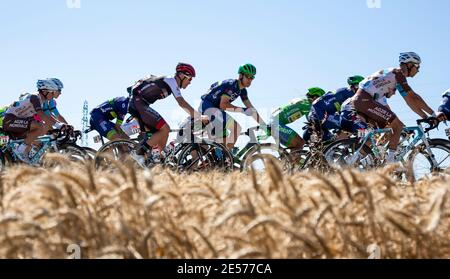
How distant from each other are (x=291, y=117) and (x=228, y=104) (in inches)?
71.6

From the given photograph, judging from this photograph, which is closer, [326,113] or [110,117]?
[326,113]

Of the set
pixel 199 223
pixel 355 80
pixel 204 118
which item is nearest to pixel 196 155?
pixel 204 118

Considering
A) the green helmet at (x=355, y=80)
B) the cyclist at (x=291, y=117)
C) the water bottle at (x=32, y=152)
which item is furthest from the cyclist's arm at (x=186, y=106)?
the green helmet at (x=355, y=80)

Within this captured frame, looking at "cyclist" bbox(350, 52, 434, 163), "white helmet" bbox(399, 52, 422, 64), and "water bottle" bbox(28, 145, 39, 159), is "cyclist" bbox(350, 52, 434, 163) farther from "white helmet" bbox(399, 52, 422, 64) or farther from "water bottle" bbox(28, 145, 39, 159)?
"water bottle" bbox(28, 145, 39, 159)

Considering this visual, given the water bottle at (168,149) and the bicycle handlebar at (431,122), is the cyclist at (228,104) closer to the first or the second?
the water bottle at (168,149)

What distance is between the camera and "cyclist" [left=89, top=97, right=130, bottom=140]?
14.1 meters

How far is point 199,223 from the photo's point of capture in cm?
281

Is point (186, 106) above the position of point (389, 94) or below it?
above

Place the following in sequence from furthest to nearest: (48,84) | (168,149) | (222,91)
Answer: (48,84) < (222,91) < (168,149)

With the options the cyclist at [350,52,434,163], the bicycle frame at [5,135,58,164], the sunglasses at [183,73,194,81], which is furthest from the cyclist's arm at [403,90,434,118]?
the bicycle frame at [5,135,58,164]

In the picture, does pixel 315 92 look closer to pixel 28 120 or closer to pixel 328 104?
pixel 328 104

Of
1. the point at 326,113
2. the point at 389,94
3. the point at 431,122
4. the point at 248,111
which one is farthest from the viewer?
the point at 326,113
